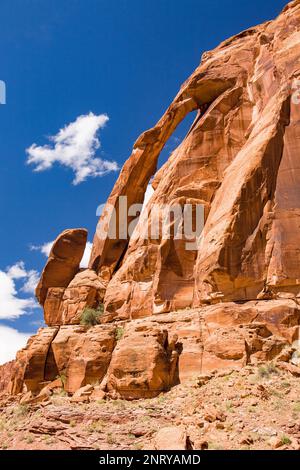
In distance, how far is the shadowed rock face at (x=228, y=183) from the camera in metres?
21.0

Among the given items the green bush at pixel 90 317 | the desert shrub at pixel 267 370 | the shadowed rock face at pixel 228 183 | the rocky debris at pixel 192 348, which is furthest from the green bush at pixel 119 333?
the desert shrub at pixel 267 370

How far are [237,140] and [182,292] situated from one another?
36.0 ft

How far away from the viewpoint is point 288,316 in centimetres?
1908

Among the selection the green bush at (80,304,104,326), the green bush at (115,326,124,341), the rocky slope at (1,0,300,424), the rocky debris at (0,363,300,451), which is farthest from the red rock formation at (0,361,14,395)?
the rocky debris at (0,363,300,451)

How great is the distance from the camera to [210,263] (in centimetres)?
2177

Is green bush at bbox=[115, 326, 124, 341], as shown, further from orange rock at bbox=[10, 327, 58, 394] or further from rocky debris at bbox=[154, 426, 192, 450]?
rocky debris at bbox=[154, 426, 192, 450]

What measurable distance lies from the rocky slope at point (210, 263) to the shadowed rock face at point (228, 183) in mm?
75

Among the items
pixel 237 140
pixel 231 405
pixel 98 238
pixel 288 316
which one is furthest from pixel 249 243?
pixel 98 238

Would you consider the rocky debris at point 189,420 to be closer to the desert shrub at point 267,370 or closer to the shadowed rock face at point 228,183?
the desert shrub at point 267,370

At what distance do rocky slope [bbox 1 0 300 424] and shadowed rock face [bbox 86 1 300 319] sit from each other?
0.08 metres

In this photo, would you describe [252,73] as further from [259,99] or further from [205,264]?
[205,264]

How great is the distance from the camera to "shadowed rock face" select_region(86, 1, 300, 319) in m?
21.0

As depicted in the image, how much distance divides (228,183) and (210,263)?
584 centimetres

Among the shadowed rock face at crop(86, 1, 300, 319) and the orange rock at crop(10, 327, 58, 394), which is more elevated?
the shadowed rock face at crop(86, 1, 300, 319)
